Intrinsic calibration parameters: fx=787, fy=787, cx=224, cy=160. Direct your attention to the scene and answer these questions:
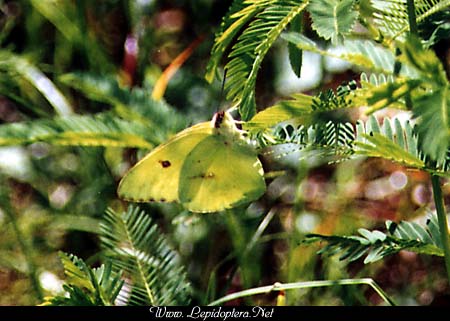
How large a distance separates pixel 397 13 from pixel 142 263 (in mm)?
712

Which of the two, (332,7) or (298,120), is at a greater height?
(332,7)

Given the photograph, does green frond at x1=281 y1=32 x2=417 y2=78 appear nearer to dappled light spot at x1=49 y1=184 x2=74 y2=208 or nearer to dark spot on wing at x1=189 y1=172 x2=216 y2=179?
dark spot on wing at x1=189 y1=172 x2=216 y2=179

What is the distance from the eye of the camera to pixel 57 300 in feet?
4.12

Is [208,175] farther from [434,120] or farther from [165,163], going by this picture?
[434,120]

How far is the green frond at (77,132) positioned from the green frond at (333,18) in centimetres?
59

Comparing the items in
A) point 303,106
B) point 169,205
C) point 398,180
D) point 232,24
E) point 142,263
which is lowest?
point 398,180

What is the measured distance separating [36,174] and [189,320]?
A: 1276 millimetres

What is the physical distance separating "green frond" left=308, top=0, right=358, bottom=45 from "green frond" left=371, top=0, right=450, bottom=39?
15 centimetres

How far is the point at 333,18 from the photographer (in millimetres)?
1002

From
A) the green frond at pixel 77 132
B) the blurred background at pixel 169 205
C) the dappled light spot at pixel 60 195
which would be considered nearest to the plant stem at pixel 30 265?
the blurred background at pixel 169 205

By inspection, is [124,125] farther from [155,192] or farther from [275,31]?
[275,31]

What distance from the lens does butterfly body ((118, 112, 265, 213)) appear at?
1629 mm

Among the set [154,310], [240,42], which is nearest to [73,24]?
[154,310]

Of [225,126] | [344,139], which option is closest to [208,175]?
[225,126]
